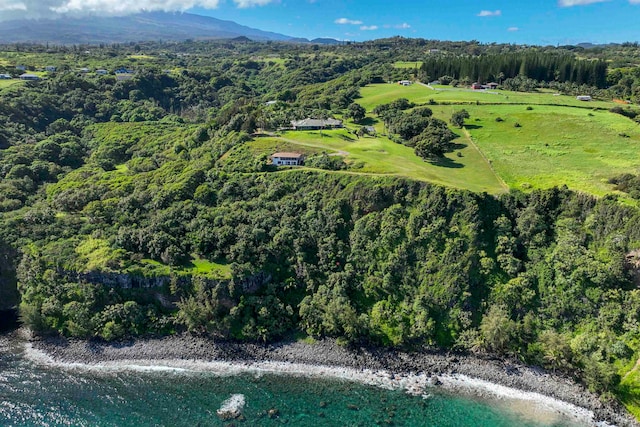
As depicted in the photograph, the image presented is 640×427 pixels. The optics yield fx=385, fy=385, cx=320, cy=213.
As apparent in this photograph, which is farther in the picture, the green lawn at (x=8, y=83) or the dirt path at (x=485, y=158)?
the green lawn at (x=8, y=83)

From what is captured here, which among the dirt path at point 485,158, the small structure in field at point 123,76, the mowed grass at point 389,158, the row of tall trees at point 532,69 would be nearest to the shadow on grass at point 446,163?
the mowed grass at point 389,158

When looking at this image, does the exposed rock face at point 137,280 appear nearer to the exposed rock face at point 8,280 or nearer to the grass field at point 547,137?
the exposed rock face at point 8,280

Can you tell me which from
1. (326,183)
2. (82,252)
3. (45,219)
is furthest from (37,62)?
(326,183)

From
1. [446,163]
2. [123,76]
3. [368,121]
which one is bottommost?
[446,163]

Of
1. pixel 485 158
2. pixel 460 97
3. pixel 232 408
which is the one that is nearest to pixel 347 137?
pixel 485 158

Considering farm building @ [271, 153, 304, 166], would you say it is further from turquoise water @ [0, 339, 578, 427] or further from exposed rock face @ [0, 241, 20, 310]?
exposed rock face @ [0, 241, 20, 310]

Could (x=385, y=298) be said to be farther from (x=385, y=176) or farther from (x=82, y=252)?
(x=82, y=252)

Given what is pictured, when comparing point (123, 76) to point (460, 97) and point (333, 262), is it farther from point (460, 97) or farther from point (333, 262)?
point (333, 262)
